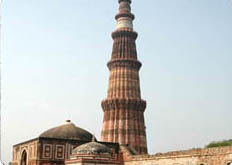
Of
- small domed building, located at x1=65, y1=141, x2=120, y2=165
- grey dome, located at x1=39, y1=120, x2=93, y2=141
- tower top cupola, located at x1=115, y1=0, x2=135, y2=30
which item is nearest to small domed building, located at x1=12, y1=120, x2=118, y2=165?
grey dome, located at x1=39, y1=120, x2=93, y2=141

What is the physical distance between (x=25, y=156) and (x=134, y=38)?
2132 centimetres

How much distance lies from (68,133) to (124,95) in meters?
11.9

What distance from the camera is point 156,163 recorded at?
26844mm

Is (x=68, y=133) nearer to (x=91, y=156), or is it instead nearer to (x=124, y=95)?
(x=91, y=156)

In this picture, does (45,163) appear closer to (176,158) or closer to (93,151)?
(93,151)

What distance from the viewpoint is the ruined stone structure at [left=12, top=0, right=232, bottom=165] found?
25844 mm

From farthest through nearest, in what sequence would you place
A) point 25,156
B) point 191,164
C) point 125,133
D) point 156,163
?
point 125,133, point 25,156, point 156,163, point 191,164

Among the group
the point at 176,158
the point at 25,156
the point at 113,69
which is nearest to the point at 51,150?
the point at 25,156

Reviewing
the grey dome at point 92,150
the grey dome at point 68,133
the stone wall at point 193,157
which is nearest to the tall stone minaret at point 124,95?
the grey dome at point 68,133

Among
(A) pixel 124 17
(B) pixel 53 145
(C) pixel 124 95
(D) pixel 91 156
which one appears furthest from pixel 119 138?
(A) pixel 124 17

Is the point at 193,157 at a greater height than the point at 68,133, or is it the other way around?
the point at 68,133

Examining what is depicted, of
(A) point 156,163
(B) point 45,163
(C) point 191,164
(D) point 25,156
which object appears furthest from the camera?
(D) point 25,156

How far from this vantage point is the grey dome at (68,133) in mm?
33469

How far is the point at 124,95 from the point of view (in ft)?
144
